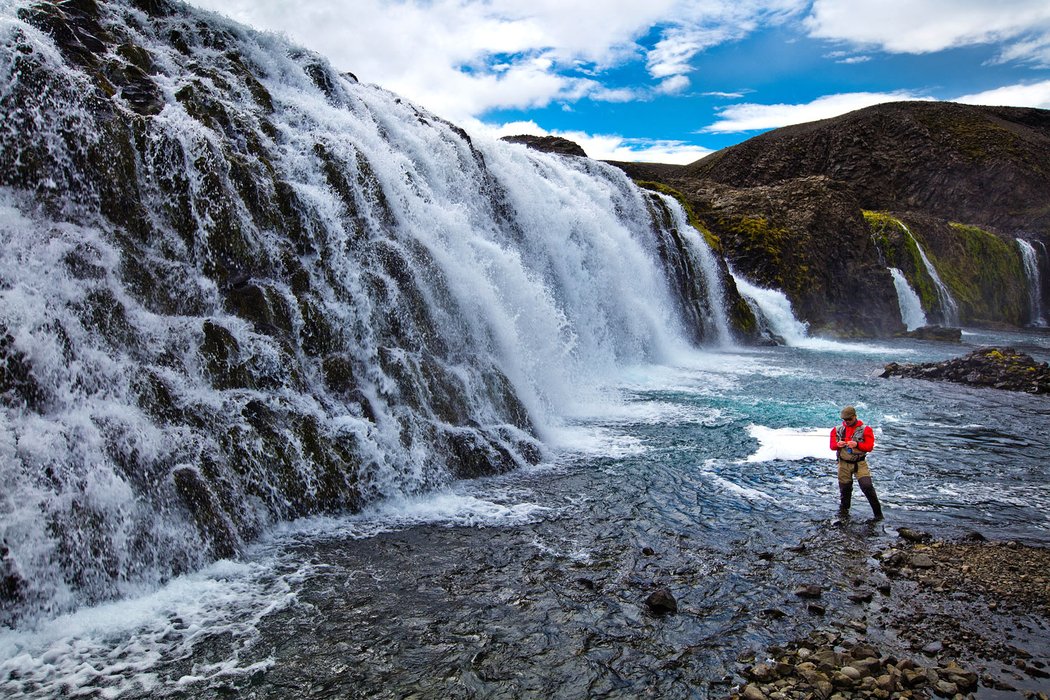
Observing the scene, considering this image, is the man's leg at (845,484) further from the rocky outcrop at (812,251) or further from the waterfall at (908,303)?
the waterfall at (908,303)

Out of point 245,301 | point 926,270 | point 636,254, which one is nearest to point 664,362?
point 636,254

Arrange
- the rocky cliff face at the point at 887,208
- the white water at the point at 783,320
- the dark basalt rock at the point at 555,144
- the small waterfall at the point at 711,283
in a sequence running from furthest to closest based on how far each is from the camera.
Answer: the dark basalt rock at the point at 555,144 < the rocky cliff face at the point at 887,208 < the white water at the point at 783,320 < the small waterfall at the point at 711,283

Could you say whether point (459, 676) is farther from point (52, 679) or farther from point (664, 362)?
point (664, 362)

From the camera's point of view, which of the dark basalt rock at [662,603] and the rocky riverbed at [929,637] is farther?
the dark basalt rock at [662,603]

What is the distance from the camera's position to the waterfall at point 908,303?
47.6 m

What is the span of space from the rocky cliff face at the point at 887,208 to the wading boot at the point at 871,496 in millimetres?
32440

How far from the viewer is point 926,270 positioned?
50.3 metres

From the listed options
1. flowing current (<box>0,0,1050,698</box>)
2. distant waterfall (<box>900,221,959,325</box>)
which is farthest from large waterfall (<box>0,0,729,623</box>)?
distant waterfall (<box>900,221,959,325</box>)

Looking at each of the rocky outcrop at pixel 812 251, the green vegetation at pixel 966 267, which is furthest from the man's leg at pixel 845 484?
the green vegetation at pixel 966 267

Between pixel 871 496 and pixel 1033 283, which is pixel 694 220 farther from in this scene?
pixel 1033 283

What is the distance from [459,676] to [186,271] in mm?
7640

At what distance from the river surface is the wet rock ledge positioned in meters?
7.36

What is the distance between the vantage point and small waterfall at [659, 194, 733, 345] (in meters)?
33.8

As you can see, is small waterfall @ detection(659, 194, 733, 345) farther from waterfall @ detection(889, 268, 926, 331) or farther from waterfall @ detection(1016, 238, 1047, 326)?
Answer: waterfall @ detection(1016, 238, 1047, 326)
